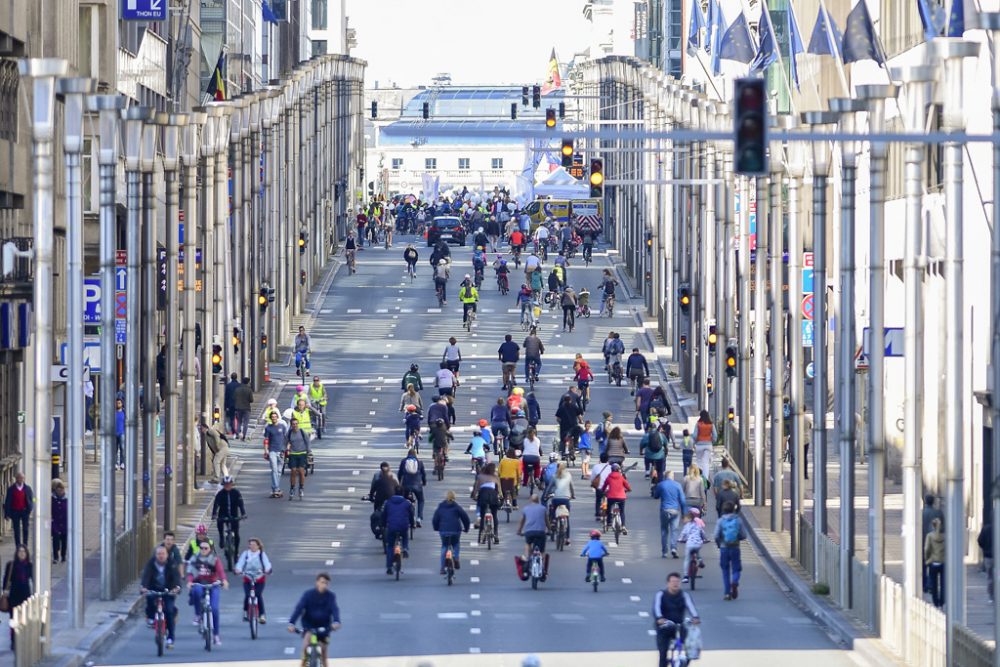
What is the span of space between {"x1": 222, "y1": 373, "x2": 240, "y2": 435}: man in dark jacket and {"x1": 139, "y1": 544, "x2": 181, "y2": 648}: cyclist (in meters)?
25.3

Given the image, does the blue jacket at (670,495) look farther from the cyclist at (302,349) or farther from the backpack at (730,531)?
the cyclist at (302,349)

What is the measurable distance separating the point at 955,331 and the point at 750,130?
27.2 ft

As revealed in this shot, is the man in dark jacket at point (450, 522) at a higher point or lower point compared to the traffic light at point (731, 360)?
lower

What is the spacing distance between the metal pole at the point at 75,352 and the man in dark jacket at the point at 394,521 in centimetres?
649

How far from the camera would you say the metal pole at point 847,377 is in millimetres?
35500

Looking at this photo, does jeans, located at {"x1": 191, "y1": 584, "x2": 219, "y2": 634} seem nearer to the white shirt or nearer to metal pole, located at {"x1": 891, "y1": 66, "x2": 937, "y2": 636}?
metal pole, located at {"x1": 891, "y1": 66, "x2": 937, "y2": 636}

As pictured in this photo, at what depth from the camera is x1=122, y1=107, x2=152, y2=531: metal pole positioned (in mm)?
38906

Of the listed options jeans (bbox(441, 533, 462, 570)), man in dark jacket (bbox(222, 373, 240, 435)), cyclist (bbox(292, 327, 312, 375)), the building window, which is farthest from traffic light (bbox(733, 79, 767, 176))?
the building window

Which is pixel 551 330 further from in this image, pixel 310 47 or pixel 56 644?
pixel 310 47

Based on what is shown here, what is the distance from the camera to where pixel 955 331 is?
29.1 m

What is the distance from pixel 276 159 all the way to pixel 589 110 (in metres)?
69.8

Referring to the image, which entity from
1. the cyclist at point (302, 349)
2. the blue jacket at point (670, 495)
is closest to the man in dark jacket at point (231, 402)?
the cyclist at point (302, 349)

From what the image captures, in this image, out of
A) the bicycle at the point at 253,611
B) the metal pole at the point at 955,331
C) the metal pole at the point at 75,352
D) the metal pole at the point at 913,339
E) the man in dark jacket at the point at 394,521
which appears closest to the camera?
the metal pole at the point at 955,331

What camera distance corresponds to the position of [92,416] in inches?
2195
